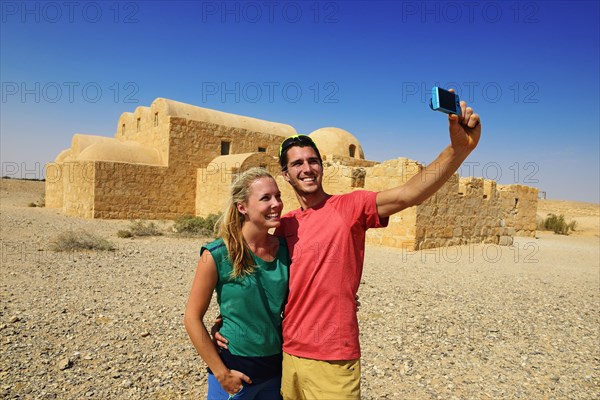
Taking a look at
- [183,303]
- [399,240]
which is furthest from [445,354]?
[399,240]

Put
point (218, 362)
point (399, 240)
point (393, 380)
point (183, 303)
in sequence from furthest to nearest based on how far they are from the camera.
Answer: point (399, 240) → point (183, 303) → point (393, 380) → point (218, 362)

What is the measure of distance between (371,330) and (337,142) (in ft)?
54.8

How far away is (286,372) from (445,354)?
2508 mm

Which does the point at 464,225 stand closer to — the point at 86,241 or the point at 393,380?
the point at 393,380

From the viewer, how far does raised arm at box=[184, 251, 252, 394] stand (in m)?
1.59

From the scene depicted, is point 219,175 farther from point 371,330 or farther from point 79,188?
point 371,330

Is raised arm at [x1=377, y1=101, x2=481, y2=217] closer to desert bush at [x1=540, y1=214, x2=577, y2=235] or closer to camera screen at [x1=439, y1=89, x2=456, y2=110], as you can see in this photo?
camera screen at [x1=439, y1=89, x2=456, y2=110]

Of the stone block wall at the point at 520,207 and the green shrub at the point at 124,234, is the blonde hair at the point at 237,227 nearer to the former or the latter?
the green shrub at the point at 124,234

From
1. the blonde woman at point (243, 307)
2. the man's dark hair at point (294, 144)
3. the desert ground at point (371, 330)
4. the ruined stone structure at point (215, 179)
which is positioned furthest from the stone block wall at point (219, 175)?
the blonde woman at point (243, 307)

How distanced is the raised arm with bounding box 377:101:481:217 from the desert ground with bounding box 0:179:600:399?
1.91 m

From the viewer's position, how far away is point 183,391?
9.53 feet

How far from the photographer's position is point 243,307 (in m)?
1.63

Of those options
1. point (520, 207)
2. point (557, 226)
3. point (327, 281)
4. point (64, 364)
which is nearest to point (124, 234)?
point (64, 364)

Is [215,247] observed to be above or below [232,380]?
above
